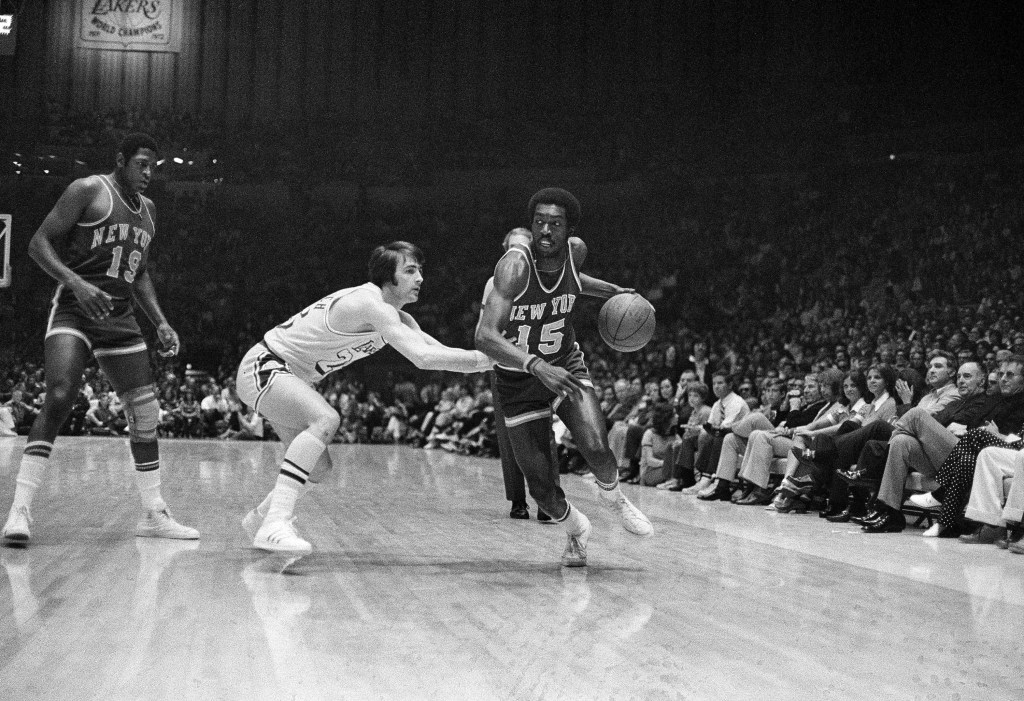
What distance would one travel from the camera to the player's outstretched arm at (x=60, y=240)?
425 cm

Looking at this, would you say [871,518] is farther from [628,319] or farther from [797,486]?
[628,319]

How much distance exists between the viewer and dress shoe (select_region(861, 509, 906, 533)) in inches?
A: 235

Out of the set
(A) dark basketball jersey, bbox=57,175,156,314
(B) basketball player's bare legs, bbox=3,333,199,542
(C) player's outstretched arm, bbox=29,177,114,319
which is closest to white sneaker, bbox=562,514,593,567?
(B) basketball player's bare legs, bbox=3,333,199,542

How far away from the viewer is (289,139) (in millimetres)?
23797

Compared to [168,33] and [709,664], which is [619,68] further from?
[709,664]

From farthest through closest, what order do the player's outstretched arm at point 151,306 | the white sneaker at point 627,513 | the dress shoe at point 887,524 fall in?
the dress shoe at point 887,524 → the player's outstretched arm at point 151,306 → the white sneaker at point 627,513

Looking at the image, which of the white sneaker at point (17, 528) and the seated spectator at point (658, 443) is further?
the seated spectator at point (658, 443)

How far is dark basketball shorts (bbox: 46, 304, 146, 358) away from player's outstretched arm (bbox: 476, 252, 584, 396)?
1.57 metres

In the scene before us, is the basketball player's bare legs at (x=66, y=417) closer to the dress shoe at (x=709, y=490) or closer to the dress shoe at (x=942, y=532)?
the dress shoe at (x=942, y=532)

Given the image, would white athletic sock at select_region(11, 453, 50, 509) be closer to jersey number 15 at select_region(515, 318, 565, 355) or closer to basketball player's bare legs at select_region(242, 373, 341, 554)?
basketball player's bare legs at select_region(242, 373, 341, 554)

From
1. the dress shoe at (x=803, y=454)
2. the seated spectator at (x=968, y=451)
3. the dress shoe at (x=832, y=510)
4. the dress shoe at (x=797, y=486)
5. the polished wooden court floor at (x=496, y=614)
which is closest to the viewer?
the polished wooden court floor at (x=496, y=614)

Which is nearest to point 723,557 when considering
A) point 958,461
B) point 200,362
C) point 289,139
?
point 958,461

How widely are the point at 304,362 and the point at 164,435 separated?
14455 millimetres

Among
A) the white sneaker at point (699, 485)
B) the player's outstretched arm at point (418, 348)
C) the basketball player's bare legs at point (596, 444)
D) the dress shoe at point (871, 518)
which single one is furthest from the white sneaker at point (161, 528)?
the white sneaker at point (699, 485)
